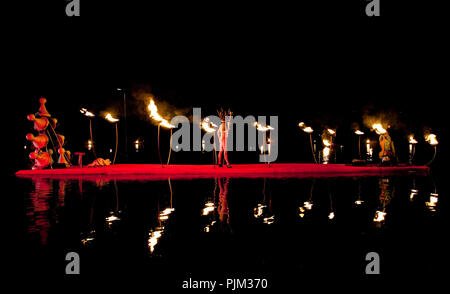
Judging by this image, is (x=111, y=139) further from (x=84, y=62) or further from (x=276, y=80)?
(x=276, y=80)

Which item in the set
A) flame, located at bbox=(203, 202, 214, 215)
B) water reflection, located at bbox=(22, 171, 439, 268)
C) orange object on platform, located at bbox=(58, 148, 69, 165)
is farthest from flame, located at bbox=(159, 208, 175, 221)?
orange object on platform, located at bbox=(58, 148, 69, 165)

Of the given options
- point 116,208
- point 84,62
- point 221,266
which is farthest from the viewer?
point 84,62

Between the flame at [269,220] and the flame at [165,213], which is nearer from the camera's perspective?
the flame at [269,220]

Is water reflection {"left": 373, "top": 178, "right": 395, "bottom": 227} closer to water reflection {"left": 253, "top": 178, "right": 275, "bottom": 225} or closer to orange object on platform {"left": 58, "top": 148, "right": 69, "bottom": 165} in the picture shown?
water reflection {"left": 253, "top": 178, "right": 275, "bottom": 225}

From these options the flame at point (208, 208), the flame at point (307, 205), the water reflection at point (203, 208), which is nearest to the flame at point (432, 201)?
the water reflection at point (203, 208)

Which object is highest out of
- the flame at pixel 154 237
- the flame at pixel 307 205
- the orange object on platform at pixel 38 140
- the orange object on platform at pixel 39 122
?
the orange object on platform at pixel 39 122

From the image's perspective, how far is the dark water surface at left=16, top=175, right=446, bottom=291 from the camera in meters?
3.89

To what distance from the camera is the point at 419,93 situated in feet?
79.4

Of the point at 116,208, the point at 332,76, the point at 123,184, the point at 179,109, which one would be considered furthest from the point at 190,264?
the point at 332,76

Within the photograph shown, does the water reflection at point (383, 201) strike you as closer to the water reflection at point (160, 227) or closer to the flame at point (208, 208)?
the flame at point (208, 208)

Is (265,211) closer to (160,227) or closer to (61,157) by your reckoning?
(160,227)

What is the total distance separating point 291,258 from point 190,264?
1.26m

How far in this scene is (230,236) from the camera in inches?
203

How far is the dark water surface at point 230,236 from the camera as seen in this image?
12.8 feet
